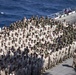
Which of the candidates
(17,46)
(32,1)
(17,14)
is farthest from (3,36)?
(32,1)

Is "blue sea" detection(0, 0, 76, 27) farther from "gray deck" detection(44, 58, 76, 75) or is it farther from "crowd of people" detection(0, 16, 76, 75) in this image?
"gray deck" detection(44, 58, 76, 75)

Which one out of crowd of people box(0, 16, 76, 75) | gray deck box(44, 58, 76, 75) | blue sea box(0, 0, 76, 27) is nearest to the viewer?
crowd of people box(0, 16, 76, 75)

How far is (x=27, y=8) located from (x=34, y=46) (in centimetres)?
6753

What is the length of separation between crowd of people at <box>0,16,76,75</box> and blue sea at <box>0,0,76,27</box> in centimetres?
3789

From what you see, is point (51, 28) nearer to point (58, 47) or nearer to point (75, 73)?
point (58, 47)

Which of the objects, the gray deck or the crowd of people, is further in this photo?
the gray deck

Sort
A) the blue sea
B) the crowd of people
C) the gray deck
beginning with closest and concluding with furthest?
the crowd of people, the gray deck, the blue sea

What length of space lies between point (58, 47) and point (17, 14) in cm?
5767

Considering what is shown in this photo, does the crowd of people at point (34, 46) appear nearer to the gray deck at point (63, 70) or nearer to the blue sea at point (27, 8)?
the gray deck at point (63, 70)

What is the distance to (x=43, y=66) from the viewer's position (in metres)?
40.6

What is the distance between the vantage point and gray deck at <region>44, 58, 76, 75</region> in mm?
41009

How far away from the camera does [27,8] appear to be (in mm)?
110250

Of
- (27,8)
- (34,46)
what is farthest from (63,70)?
(27,8)

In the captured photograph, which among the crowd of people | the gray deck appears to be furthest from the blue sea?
the gray deck
